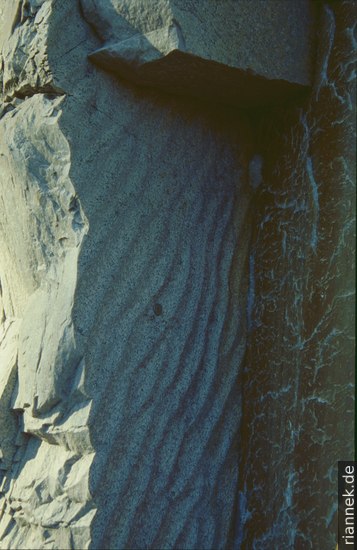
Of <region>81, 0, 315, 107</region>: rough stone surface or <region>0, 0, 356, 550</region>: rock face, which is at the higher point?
<region>81, 0, 315, 107</region>: rough stone surface

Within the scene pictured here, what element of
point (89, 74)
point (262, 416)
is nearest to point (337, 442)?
point (262, 416)

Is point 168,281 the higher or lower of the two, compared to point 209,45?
lower

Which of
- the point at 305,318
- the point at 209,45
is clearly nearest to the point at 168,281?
the point at 305,318

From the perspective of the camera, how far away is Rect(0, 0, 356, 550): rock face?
1.34 m

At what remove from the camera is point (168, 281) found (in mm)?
1464

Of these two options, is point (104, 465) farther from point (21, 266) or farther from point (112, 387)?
point (21, 266)

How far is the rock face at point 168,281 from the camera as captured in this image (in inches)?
52.8

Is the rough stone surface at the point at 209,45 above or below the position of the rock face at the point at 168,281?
above

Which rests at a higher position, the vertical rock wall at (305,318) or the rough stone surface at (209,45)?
the rough stone surface at (209,45)

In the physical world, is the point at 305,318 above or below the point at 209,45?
below

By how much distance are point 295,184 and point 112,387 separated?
487 mm

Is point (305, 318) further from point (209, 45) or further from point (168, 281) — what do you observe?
point (209, 45)

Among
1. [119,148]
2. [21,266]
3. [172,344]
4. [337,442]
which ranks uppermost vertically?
[119,148]

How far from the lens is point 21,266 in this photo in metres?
1.47
